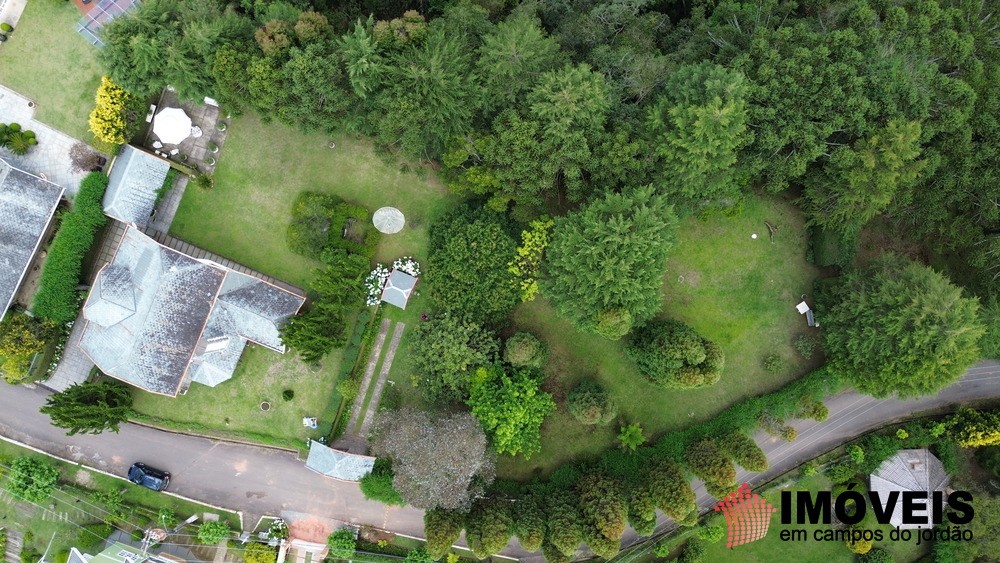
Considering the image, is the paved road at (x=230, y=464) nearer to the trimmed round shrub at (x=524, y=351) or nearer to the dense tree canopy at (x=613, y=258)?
the trimmed round shrub at (x=524, y=351)

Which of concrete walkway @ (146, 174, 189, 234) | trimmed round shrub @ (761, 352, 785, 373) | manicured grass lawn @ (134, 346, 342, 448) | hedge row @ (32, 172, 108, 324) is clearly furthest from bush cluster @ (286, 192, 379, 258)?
trimmed round shrub @ (761, 352, 785, 373)

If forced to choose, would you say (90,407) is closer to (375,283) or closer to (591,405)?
(375,283)

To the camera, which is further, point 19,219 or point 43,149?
point 43,149

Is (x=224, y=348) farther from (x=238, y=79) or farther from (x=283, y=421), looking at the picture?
(x=238, y=79)

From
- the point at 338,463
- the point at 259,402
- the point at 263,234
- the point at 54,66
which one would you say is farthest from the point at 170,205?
the point at 338,463

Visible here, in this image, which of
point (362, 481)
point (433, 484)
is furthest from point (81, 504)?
point (433, 484)

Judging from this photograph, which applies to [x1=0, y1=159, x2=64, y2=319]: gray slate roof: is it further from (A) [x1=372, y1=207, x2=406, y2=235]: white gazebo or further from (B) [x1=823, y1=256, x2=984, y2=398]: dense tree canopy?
(B) [x1=823, y1=256, x2=984, y2=398]: dense tree canopy
